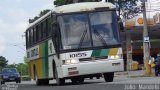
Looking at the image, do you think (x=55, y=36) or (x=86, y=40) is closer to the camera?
(x=86, y=40)

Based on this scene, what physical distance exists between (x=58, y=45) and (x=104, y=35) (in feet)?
7.06

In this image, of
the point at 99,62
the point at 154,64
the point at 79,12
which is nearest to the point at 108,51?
the point at 99,62

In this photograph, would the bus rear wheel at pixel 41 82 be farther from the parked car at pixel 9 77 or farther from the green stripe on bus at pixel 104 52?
the parked car at pixel 9 77

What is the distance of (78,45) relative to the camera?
2364 cm

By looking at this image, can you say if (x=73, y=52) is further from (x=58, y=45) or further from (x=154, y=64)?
(x=154, y=64)

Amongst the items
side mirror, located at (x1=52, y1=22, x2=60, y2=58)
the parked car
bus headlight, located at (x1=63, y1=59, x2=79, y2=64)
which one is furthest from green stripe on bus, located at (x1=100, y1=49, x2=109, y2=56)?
the parked car

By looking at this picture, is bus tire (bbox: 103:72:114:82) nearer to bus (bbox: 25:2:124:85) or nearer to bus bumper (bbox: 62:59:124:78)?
bus (bbox: 25:2:124:85)

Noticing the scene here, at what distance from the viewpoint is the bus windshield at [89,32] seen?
23.7 m

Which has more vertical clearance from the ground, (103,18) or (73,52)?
(103,18)

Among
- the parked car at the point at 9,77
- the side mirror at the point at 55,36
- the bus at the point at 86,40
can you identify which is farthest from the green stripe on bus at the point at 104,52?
the parked car at the point at 9,77

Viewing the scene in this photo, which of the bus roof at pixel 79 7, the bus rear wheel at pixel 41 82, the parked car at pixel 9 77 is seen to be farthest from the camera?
the parked car at pixel 9 77

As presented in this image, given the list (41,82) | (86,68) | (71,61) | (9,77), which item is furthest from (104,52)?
(9,77)

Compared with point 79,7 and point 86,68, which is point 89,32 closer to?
point 79,7

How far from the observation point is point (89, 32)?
2380cm
